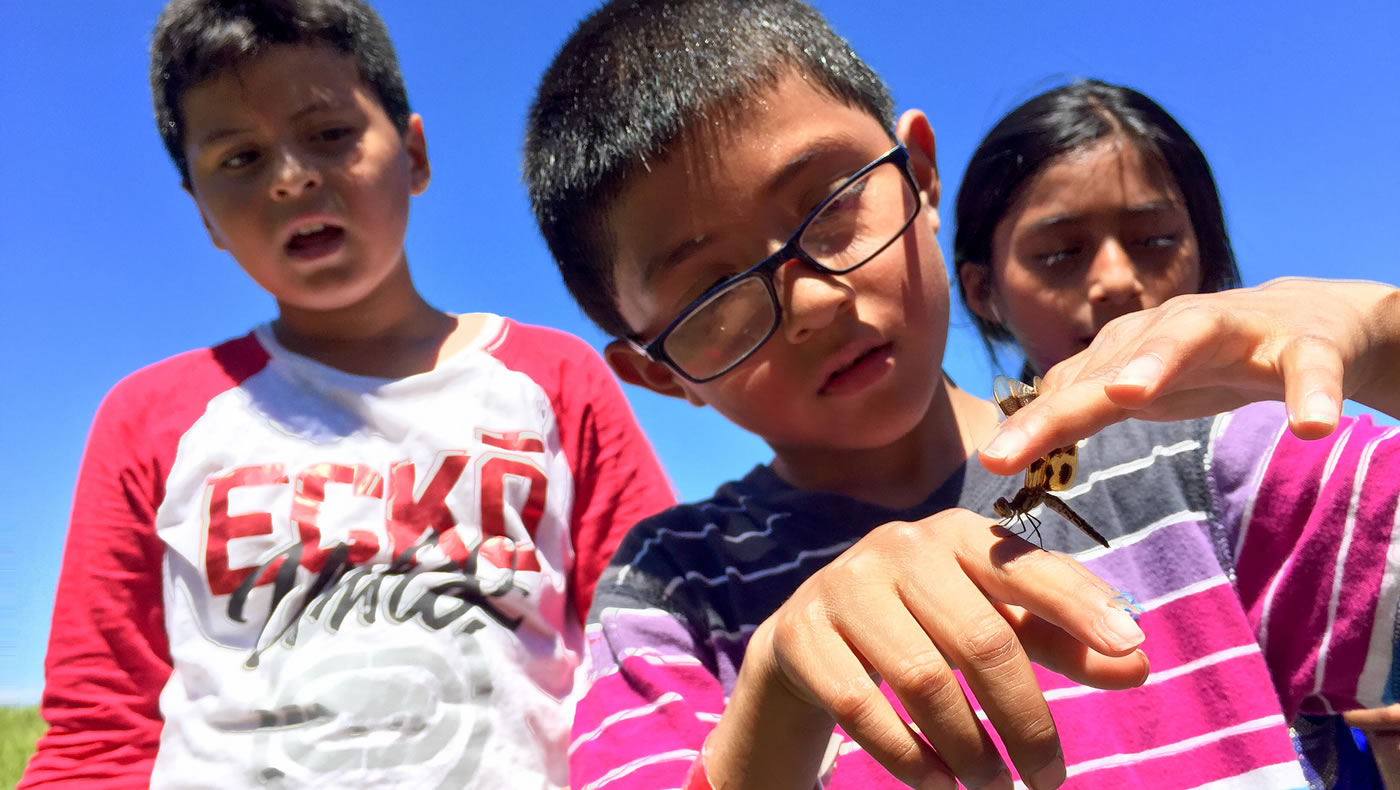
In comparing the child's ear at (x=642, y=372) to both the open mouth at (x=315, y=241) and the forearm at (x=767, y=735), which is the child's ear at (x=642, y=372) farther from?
the forearm at (x=767, y=735)

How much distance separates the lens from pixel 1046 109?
337 cm

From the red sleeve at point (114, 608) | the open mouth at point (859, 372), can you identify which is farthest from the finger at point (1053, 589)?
the red sleeve at point (114, 608)

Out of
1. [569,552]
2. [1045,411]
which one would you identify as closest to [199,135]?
[569,552]

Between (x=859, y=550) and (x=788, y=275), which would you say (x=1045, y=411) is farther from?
(x=788, y=275)

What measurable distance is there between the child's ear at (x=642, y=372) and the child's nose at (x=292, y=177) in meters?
0.81

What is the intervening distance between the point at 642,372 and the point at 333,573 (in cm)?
79

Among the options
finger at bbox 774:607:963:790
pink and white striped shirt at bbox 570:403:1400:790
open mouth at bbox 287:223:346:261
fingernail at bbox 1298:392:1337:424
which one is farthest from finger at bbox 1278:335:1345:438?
open mouth at bbox 287:223:346:261

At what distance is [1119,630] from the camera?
883 mm

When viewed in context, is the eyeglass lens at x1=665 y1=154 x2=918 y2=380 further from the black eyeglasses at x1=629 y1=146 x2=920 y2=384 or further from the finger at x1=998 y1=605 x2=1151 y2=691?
the finger at x1=998 y1=605 x2=1151 y2=691

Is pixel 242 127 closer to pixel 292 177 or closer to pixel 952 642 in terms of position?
pixel 292 177

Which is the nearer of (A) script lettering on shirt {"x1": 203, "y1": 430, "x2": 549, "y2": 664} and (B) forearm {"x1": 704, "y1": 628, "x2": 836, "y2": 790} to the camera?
(B) forearm {"x1": 704, "y1": 628, "x2": 836, "y2": 790}

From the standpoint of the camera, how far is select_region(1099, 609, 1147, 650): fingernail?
87cm

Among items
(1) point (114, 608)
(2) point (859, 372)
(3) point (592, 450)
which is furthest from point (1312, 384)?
(1) point (114, 608)

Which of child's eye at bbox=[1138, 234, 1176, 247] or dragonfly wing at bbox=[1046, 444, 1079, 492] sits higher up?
child's eye at bbox=[1138, 234, 1176, 247]
